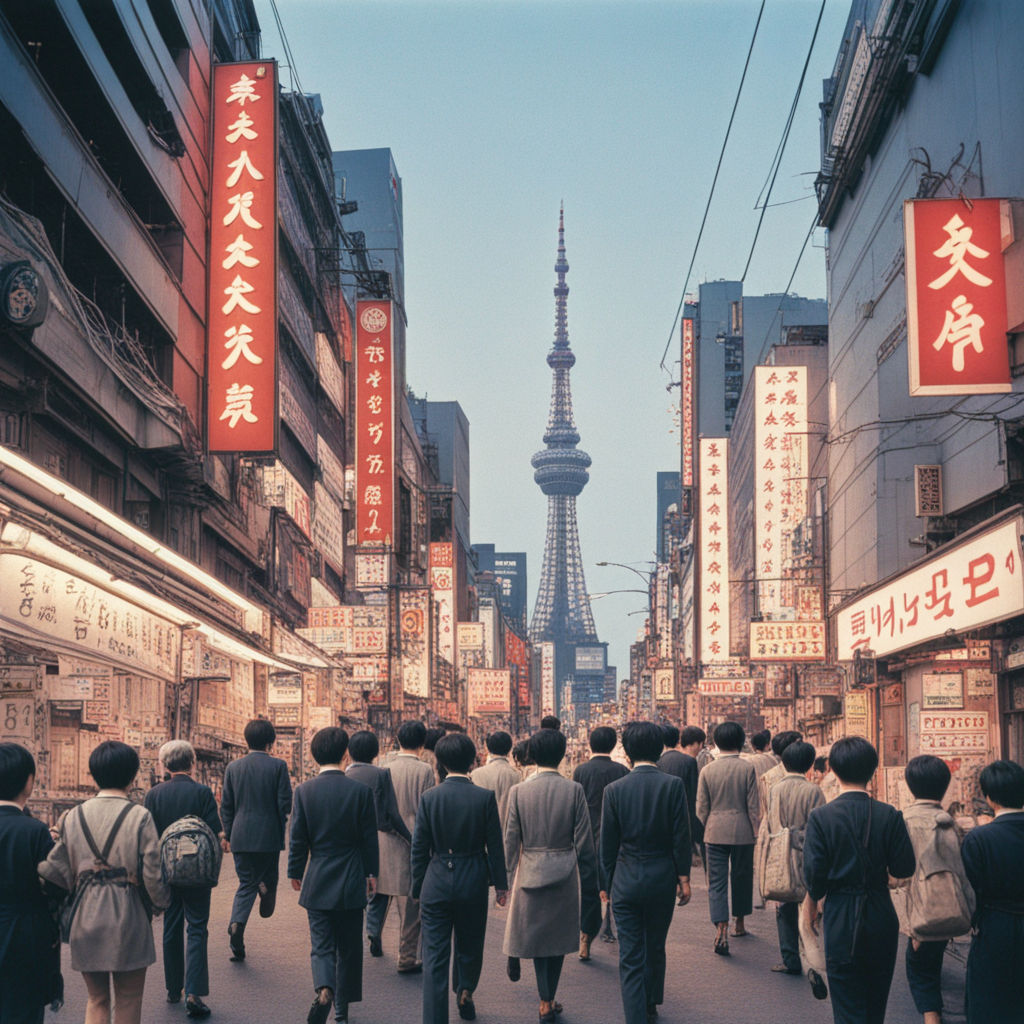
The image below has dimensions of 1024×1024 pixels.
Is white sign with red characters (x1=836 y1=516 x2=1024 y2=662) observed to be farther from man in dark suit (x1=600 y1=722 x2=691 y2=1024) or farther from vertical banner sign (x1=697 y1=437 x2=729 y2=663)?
vertical banner sign (x1=697 y1=437 x2=729 y2=663)

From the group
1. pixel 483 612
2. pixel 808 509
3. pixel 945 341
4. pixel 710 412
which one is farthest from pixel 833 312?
pixel 483 612

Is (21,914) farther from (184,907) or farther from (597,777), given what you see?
(597,777)

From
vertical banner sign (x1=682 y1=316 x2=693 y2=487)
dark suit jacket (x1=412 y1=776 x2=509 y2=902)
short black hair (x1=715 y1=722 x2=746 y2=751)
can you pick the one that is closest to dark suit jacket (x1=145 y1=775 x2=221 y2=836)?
dark suit jacket (x1=412 y1=776 x2=509 y2=902)

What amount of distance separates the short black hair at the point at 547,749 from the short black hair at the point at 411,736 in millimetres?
2204

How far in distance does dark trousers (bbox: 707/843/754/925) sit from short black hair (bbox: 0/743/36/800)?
671 cm

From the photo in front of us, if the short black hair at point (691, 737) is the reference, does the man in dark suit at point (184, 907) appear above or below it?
below

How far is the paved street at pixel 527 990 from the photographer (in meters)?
8.73

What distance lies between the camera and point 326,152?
163 ft

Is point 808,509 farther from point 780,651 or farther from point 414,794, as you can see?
point 414,794

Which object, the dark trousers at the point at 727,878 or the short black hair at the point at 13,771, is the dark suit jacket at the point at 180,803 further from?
the dark trousers at the point at 727,878

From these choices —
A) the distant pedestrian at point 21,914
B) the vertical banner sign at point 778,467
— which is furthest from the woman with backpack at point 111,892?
the vertical banner sign at point 778,467

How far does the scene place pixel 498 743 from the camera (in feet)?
39.3

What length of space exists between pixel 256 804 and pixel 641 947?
3.72 meters

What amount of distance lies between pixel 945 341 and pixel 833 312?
19.1m
